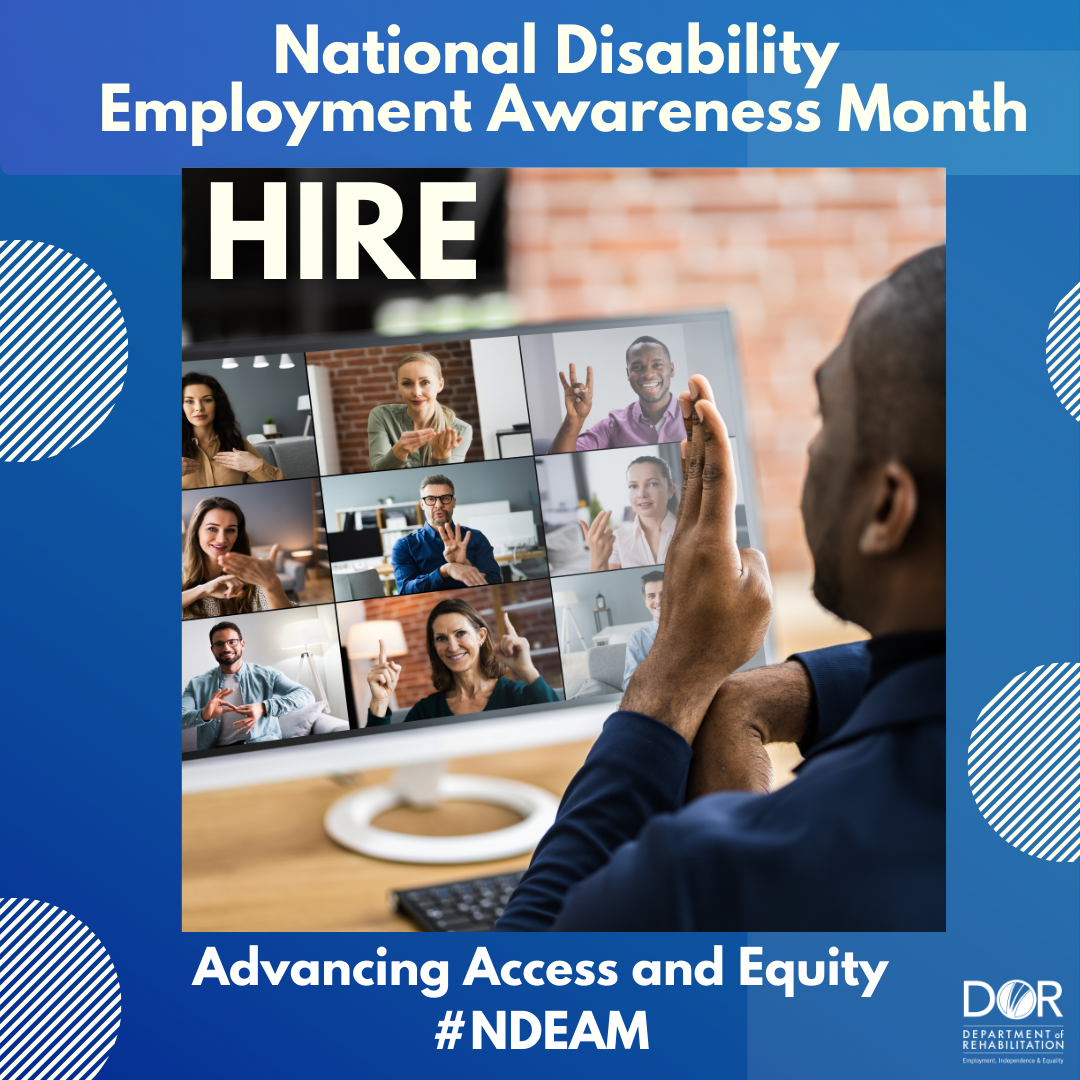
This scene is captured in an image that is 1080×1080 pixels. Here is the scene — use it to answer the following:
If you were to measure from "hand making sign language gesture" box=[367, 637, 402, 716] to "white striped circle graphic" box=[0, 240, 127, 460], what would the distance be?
0.27m

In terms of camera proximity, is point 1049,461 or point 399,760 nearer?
point 1049,461

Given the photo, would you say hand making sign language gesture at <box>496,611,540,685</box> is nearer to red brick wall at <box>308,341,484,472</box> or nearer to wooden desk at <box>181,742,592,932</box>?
red brick wall at <box>308,341,484,472</box>

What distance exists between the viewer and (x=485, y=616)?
66 centimetres

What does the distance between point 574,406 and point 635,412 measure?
5 centimetres

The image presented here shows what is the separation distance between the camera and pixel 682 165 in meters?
0.65

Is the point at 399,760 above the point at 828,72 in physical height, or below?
below

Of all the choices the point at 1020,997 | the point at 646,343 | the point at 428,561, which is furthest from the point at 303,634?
the point at 1020,997

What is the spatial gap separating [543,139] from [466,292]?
0.44 feet

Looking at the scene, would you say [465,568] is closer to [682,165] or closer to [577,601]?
[577,601]

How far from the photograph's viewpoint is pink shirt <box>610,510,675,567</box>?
646mm

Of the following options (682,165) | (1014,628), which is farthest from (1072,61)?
(1014,628)

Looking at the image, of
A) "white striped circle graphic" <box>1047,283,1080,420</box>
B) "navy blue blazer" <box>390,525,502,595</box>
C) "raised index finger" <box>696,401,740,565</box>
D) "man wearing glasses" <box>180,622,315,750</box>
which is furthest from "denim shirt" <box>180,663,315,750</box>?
"white striped circle graphic" <box>1047,283,1080,420</box>

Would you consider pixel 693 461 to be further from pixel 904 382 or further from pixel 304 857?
pixel 304 857

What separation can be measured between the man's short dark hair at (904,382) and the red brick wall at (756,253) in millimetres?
100
